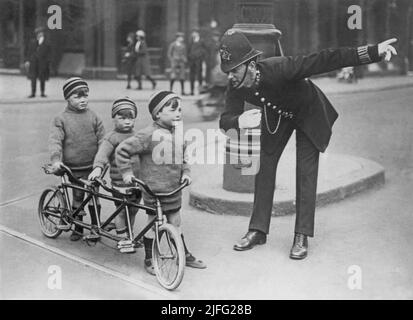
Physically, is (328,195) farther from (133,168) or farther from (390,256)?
(133,168)

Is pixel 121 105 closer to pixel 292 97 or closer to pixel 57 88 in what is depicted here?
pixel 292 97

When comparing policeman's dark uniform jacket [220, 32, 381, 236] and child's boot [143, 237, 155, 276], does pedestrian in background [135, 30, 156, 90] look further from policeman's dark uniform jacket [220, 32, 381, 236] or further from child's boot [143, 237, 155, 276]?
child's boot [143, 237, 155, 276]

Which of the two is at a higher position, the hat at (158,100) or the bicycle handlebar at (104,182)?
the hat at (158,100)

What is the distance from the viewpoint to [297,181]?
436 centimetres

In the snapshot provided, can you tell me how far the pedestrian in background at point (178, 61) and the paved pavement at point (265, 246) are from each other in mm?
6984

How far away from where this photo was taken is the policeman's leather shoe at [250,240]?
14.4 ft

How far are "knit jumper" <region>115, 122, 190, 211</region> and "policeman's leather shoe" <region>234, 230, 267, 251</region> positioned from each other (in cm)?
68

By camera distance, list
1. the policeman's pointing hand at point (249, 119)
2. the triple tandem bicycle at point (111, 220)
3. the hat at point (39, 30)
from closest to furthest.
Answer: the triple tandem bicycle at point (111, 220)
the policeman's pointing hand at point (249, 119)
the hat at point (39, 30)

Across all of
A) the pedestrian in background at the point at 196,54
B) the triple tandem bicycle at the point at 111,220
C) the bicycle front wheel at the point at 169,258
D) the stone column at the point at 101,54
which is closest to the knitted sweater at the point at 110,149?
the triple tandem bicycle at the point at 111,220

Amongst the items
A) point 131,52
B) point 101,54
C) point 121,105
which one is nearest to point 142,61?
point 131,52

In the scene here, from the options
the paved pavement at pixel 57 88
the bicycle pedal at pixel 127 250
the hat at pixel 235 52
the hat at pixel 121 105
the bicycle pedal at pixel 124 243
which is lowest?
the bicycle pedal at pixel 127 250

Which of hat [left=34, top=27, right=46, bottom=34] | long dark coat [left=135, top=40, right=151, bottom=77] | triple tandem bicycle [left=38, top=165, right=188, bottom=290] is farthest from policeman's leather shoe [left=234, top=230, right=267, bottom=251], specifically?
long dark coat [left=135, top=40, right=151, bottom=77]

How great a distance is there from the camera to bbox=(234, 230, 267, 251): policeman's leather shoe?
4.40m

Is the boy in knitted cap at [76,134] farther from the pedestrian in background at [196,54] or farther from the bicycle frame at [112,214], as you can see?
the pedestrian in background at [196,54]
